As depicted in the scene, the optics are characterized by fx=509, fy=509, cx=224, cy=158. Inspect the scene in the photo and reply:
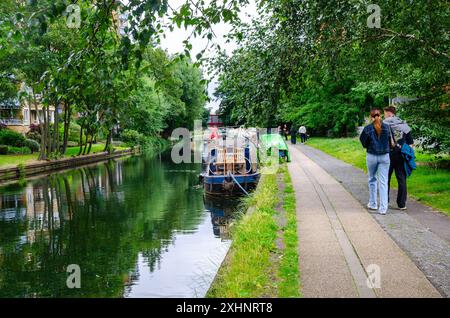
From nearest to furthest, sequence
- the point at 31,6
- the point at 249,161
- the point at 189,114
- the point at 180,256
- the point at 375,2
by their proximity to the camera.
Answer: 1. the point at 31,6
2. the point at 375,2
3. the point at 180,256
4. the point at 249,161
5. the point at 189,114

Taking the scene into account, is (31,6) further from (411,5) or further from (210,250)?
(210,250)

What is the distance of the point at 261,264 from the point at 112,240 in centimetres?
718

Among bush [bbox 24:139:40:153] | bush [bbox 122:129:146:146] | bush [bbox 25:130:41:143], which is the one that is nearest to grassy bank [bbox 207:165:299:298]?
bush [bbox 24:139:40:153]

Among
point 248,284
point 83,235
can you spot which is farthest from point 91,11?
point 83,235

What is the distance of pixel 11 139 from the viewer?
1687 inches

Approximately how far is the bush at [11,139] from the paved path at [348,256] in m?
37.0

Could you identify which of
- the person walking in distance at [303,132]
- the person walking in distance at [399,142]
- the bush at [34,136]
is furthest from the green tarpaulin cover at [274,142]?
the bush at [34,136]

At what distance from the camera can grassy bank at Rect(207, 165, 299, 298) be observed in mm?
5634

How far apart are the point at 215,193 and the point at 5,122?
4038 centimetres

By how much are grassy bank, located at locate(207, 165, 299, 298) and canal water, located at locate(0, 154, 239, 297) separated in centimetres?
128

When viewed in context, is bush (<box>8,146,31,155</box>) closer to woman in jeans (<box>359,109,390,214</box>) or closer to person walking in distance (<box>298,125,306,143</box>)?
person walking in distance (<box>298,125,306,143</box>)

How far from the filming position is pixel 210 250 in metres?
11.7

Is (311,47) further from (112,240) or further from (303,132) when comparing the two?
(303,132)

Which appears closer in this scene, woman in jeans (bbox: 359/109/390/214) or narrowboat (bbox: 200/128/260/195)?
woman in jeans (bbox: 359/109/390/214)
